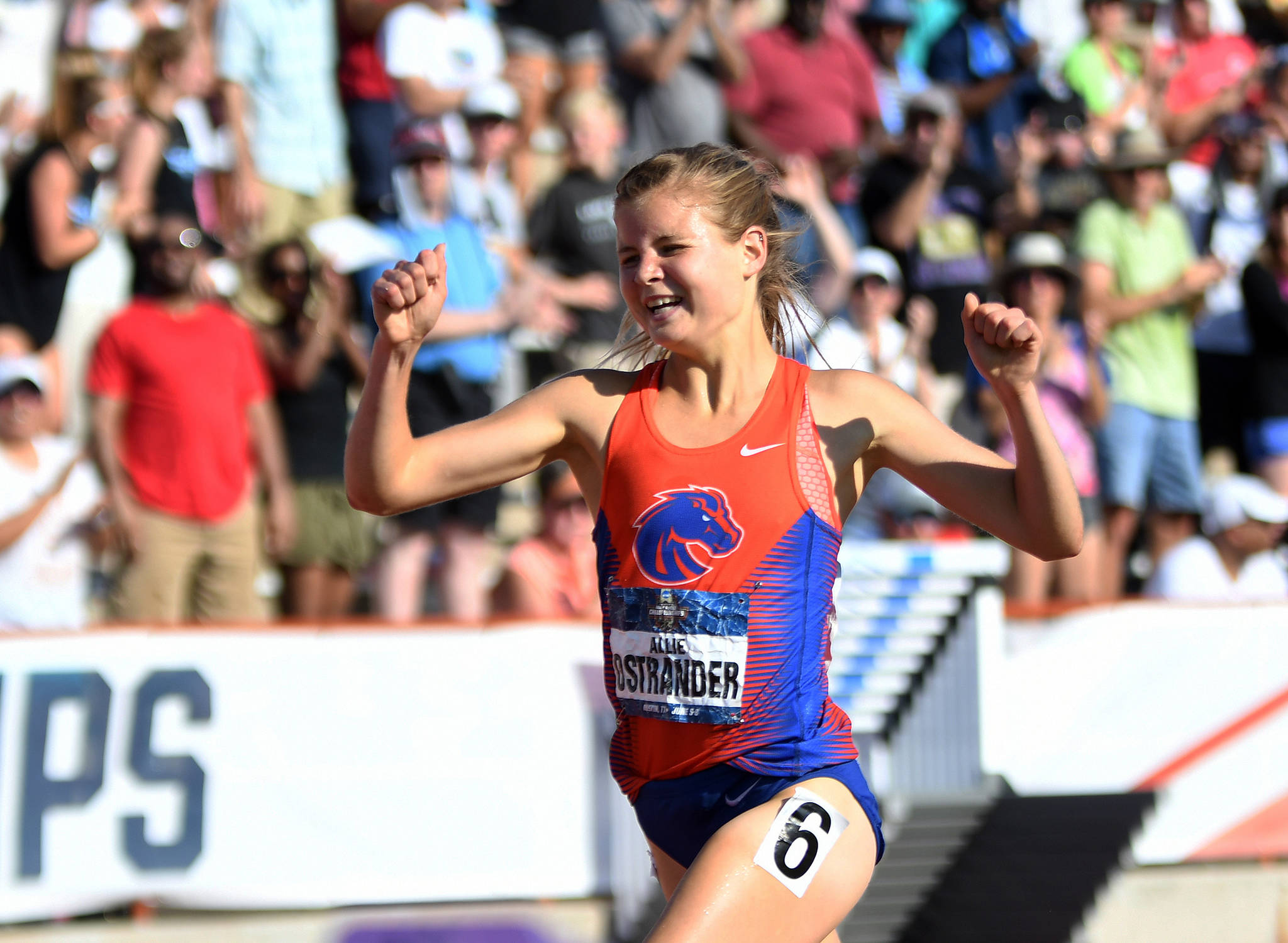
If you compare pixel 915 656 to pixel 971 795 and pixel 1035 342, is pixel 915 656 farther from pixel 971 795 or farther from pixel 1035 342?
pixel 1035 342

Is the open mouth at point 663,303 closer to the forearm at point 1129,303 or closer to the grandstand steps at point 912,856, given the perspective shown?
the grandstand steps at point 912,856

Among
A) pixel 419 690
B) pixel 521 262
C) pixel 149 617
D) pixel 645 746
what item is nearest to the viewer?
pixel 645 746

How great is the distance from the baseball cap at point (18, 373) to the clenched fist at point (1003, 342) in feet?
13.9

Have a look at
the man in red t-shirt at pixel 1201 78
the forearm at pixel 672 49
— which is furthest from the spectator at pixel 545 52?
the man in red t-shirt at pixel 1201 78

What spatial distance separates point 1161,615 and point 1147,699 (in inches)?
14.5

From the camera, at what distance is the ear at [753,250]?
3.23m

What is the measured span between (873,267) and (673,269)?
469cm

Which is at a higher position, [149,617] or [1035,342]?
[149,617]

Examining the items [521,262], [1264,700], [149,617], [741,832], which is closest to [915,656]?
[1264,700]

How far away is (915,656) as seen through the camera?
6.16 metres

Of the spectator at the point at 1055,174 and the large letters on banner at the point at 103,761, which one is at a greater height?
the spectator at the point at 1055,174

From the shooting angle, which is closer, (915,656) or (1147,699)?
(915,656)

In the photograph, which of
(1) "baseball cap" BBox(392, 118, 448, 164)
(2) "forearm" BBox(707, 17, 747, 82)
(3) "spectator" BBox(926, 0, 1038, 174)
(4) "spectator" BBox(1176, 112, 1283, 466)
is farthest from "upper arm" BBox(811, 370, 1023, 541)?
(3) "spectator" BBox(926, 0, 1038, 174)

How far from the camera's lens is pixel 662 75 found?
8.10m
